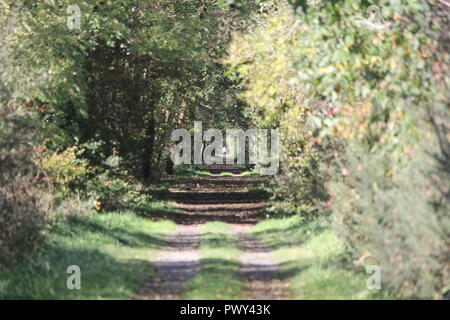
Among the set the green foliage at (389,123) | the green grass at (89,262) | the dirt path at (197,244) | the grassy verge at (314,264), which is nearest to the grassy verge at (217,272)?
the dirt path at (197,244)

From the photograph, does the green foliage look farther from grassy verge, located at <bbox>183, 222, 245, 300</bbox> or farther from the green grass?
the green grass

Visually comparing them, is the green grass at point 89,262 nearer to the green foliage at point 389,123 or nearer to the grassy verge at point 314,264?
the grassy verge at point 314,264

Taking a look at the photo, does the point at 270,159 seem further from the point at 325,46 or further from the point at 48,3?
the point at 325,46

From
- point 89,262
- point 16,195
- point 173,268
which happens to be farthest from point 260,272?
point 16,195

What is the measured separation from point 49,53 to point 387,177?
42.9 ft

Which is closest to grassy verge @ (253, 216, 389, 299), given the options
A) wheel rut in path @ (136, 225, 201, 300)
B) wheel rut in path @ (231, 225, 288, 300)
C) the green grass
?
wheel rut in path @ (231, 225, 288, 300)

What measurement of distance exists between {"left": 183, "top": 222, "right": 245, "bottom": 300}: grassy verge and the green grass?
0.98 m

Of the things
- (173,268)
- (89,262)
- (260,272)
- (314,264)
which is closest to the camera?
(89,262)

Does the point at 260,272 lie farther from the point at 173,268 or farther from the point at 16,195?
the point at 16,195

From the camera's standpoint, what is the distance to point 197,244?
19.3 meters

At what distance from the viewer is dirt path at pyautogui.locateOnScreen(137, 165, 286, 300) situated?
1323 centimetres

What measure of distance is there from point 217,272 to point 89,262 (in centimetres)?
228

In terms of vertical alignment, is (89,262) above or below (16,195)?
below

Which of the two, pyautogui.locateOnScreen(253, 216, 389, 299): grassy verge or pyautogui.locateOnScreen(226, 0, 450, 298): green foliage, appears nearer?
pyautogui.locateOnScreen(226, 0, 450, 298): green foliage
